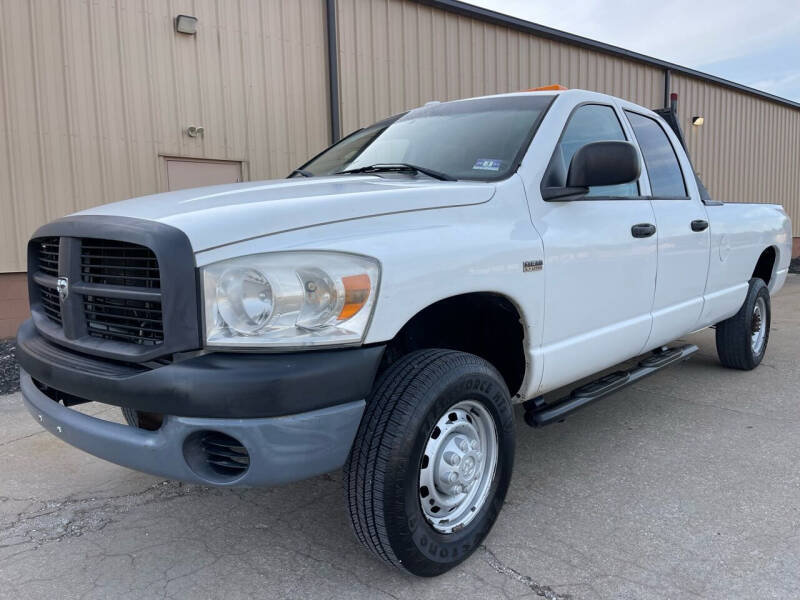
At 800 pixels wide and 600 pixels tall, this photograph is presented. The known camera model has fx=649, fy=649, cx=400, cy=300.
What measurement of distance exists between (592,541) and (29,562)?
227cm

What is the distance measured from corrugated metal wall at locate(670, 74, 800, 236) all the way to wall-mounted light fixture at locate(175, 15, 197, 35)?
10.5 meters

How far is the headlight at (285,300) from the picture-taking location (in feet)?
6.39

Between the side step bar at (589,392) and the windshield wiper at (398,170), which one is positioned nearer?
the windshield wiper at (398,170)

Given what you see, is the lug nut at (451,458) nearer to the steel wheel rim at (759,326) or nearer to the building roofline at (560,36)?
the steel wheel rim at (759,326)

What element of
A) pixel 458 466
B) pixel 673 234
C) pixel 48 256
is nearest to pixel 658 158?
pixel 673 234

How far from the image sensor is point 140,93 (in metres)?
7.14

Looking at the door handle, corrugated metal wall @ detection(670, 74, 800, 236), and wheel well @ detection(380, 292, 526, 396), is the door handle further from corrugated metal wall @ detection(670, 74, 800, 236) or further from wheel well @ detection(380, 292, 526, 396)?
corrugated metal wall @ detection(670, 74, 800, 236)

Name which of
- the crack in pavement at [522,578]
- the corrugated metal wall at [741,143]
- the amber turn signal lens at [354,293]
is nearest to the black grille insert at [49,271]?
the amber turn signal lens at [354,293]

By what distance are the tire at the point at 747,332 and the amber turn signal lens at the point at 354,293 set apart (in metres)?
4.12

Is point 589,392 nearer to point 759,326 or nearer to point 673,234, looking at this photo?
point 673,234

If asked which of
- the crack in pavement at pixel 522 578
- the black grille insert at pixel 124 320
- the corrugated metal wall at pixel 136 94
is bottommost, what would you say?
the crack in pavement at pixel 522 578

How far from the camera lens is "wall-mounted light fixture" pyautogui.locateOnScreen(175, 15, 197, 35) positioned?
23.6ft

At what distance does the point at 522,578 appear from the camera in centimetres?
240

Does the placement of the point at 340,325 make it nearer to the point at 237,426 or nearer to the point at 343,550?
the point at 237,426
